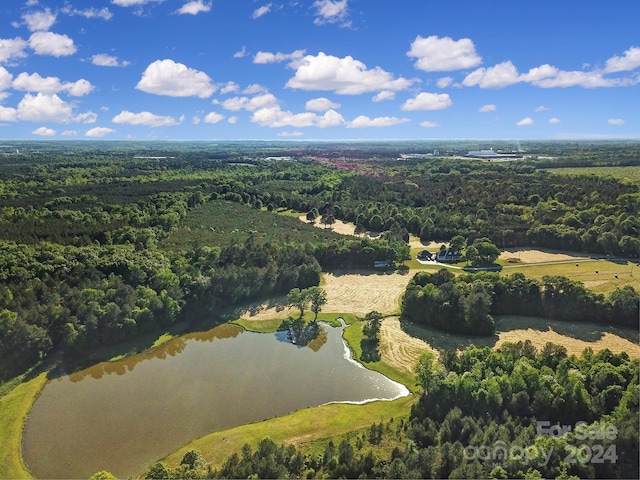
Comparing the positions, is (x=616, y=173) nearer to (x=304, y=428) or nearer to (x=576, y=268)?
(x=576, y=268)

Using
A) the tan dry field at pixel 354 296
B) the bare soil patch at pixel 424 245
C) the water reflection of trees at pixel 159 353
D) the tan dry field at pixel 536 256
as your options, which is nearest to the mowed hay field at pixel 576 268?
the tan dry field at pixel 536 256

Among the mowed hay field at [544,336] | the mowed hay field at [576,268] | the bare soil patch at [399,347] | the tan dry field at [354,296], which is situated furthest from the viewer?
the mowed hay field at [576,268]

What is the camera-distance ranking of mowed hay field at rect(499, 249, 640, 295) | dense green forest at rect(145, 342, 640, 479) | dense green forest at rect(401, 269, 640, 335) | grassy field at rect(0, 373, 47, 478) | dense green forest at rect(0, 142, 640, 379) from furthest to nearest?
mowed hay field at rect(499, 249, 640, 295)
dense green forest at rect(401, 269, 640, 335)
dense green forest at rect(0, 142, 640, 379)
grassy field at rect(0, 373, 47, 478)
dense green forest at rect(145, 342, 640, 479)

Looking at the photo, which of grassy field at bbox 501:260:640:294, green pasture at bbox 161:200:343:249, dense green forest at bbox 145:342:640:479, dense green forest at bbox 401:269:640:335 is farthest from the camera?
green pasture at bbox 161:200:343:249

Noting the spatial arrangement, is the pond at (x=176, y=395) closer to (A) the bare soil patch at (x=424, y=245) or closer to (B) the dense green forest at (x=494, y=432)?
(B) the dense green forest at (x=494, y=432)

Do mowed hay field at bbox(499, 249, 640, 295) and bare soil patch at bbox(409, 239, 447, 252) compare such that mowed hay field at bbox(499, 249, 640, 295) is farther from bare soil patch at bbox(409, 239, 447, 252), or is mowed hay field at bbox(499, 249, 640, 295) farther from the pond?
the pond

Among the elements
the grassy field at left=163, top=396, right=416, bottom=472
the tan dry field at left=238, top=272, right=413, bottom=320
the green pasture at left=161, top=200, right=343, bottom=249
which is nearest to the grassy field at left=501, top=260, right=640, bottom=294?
the tan dry field at left=238, top=272, right=413, bottom=320
